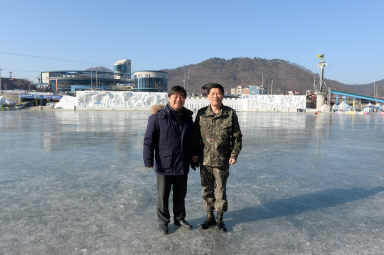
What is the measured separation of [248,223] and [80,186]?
3070 millimetres

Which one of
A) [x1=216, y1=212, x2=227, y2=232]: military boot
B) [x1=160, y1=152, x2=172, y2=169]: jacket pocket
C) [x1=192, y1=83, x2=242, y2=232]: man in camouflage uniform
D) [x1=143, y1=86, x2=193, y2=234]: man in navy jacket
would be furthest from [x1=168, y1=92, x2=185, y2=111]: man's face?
[x1=216, y1=212, x2=227, y2=232]: military boot

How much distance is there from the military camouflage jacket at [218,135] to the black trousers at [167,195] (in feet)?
1.33

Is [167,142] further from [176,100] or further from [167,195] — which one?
[167,195]

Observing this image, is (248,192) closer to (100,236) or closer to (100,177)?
(100,236)

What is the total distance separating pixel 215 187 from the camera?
3.49m

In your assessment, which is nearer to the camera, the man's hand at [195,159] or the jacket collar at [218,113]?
the jacket collar at [218,113]

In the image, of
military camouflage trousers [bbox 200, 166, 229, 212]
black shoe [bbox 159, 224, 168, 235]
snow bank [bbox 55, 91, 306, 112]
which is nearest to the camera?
black shoe [bbox 159, 224, 168, 235]

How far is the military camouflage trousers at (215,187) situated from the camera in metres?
3.33

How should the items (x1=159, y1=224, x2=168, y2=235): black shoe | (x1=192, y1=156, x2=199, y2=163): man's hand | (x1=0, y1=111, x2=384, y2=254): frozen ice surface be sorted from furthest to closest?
1. (x1=192, y1=156, x2=199, y2=163): man's hand
2. (x1=159, y1=224, x2=168, y2=235): black shoe
3. (x1=0, y1=111, x2=384, y2=254): frozen ice surface

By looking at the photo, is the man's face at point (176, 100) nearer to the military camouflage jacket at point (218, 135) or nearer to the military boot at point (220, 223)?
the military camouflage jacket at point (218, 135)

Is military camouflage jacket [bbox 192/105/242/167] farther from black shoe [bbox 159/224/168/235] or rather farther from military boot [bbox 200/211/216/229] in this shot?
black shoe [bbox 159/224/168/235]

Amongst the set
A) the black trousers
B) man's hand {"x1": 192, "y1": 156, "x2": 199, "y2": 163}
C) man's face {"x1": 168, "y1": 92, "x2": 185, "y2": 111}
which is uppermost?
man's face {"x1": 168, "y1": 92, "x2": 185, "y2": 111}

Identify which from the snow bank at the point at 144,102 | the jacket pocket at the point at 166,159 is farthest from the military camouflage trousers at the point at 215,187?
the snow bank at the point at 144,102

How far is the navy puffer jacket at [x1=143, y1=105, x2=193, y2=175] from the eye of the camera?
3252mm
